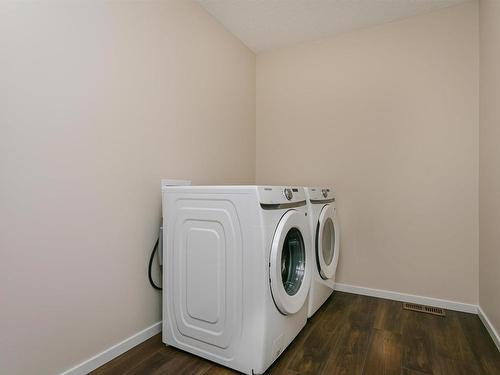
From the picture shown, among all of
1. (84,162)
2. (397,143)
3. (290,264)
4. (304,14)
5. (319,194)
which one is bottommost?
(290,264)

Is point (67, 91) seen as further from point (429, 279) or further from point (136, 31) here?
point (429, 279)

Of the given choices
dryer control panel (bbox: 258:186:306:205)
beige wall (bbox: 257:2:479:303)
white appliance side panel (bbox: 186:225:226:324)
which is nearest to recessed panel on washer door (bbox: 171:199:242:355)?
white appliance side panel (bbox: 186:225:226:324)

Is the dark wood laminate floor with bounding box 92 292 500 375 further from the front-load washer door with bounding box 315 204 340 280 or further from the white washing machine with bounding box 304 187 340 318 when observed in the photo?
the front-load washer door with bounding box 315 204 340 280

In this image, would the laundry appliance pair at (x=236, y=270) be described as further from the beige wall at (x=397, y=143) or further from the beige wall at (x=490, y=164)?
the beige wall at (x=490, y=164)

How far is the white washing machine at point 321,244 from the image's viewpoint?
192 cm

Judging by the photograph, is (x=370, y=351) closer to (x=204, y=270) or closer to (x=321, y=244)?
(x=321, y=244)

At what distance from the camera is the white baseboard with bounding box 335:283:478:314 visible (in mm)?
2174

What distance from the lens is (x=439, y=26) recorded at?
228cm

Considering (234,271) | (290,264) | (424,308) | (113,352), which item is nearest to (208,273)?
(234,271)

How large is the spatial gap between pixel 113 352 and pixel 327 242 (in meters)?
1.60

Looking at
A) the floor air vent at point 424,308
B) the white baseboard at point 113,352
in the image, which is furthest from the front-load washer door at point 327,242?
the white baseboard at point 113,352

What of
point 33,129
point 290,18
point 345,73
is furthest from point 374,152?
point 33,129

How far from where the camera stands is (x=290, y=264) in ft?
5.77

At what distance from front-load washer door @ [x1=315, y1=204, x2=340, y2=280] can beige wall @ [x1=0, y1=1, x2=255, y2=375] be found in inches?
41.1
